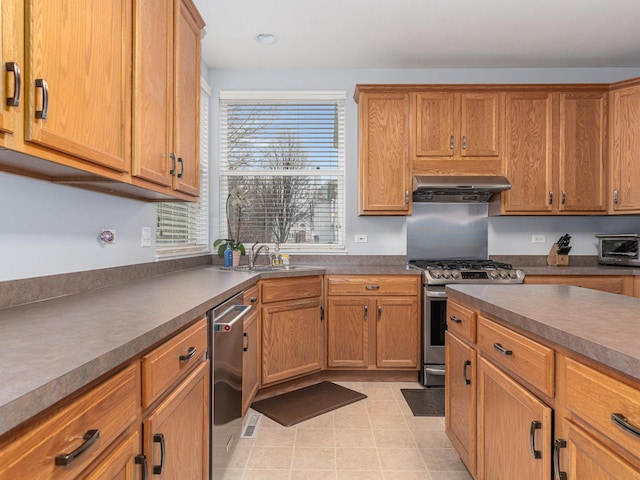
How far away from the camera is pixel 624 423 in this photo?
2.71 ft

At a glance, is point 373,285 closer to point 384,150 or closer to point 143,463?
point 384,150

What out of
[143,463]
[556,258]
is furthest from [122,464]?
[556,258]

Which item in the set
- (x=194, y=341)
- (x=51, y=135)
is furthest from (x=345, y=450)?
(x=51, y=135)

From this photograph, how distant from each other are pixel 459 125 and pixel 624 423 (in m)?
3.03

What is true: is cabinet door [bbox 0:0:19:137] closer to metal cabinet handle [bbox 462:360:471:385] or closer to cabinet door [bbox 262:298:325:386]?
metal cabinet handle [bbox 462:360:471:385]

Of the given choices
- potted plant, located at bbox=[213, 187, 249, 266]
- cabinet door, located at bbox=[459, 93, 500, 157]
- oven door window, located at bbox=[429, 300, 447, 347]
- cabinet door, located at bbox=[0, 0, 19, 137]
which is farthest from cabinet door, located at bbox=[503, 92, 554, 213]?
cabinet door, located at bbox=[0, 0, 19, 137]

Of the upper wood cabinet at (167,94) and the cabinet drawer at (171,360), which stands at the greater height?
the upper wood cabinet at (167,94)

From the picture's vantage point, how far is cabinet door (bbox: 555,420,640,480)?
85 centimetres

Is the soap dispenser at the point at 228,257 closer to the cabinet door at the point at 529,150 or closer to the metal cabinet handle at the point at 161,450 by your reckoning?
the metal cabinet handle at the point at 161,450

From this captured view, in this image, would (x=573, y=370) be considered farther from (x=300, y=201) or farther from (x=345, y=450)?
(x=300, y=201)

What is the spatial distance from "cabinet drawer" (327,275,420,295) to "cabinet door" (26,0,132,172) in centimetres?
203

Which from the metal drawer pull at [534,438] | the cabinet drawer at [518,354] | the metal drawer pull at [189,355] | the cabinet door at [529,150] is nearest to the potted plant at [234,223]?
the metal drawer pull at [189,355]

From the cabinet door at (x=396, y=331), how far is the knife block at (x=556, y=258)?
4.78ft

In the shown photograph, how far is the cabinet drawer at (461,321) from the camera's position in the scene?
170 cm
